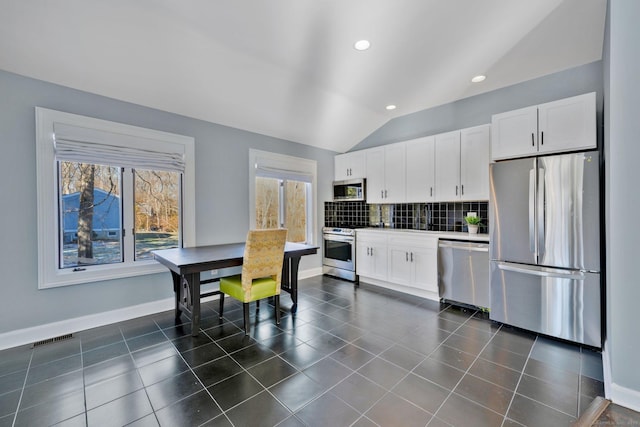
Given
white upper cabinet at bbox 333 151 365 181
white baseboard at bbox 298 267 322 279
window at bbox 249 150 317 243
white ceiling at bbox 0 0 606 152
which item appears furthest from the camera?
white upper cabinet at bbox 333 151 365 181

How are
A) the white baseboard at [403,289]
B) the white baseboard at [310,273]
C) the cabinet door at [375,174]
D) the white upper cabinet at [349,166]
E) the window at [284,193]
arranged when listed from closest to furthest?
the white baseboard at [403,289], the window at [284,193], the cabinet door at [375,174], the white baseboard at [310,273], the white upper cabinet at [349,166]

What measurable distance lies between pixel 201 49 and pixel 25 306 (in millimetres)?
2935

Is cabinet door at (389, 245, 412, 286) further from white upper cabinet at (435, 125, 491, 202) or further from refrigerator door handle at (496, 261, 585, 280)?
refrigerator door handle at (496, 261, 585, 280)

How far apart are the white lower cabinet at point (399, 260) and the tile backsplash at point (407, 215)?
0.56 meters

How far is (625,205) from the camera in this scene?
161cm

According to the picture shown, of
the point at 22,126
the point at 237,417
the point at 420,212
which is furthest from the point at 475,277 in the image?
the point at 22,126

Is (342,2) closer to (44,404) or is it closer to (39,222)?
(39,222)

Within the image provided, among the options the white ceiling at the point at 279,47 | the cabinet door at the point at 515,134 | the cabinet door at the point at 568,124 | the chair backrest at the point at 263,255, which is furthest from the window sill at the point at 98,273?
the cabinet door at the point at 568,124

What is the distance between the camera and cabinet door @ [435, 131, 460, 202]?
12.1ft

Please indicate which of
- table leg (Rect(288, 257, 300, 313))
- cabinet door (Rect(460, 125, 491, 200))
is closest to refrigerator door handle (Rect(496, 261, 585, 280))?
cabinet door (Rect(460, 125, 491, 200))

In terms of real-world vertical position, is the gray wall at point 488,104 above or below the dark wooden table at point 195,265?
above

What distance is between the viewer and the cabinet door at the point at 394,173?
14.1 ft

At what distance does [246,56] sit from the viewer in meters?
2.84

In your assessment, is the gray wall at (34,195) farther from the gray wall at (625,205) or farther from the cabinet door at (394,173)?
the gray wall at (625,205)
